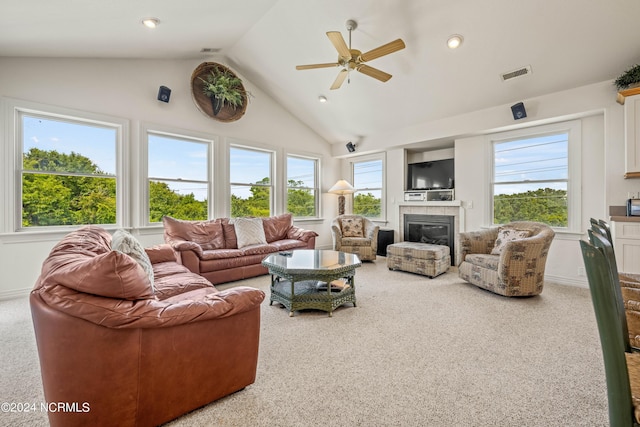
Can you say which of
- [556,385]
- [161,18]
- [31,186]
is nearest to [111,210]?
[31,186]

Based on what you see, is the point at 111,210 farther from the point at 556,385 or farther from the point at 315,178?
the point at 556,385

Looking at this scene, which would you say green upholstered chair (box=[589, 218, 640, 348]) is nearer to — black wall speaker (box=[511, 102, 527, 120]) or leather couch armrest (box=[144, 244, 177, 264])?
black wall speaker (box=[511, 102, 527, 120])

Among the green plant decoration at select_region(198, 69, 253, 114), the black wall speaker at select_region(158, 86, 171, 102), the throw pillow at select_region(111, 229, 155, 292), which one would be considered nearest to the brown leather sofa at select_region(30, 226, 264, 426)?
the throw pillow at select_region(111, 229, 155, 292)

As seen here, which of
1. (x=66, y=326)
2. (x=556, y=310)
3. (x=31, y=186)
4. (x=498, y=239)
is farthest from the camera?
(x=498, y=239)

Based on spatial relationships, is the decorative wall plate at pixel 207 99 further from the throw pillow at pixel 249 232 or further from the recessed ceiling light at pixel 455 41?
the recessed ceiling light at pixel 455 41

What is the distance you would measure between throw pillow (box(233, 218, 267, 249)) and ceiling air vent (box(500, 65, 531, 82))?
4.25 meters

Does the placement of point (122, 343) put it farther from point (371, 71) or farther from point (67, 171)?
point (67, 171)

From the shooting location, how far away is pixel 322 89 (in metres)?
5.08

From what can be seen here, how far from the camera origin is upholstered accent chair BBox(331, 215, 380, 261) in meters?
5.23

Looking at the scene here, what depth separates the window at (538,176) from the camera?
13.2 ft

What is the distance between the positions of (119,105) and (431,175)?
539 centimetres

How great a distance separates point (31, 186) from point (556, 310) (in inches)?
247

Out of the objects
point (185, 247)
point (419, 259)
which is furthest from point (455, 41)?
point (185, 247)

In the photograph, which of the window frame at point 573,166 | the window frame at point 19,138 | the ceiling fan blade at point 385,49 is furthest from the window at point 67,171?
the window frame at point 573,166
